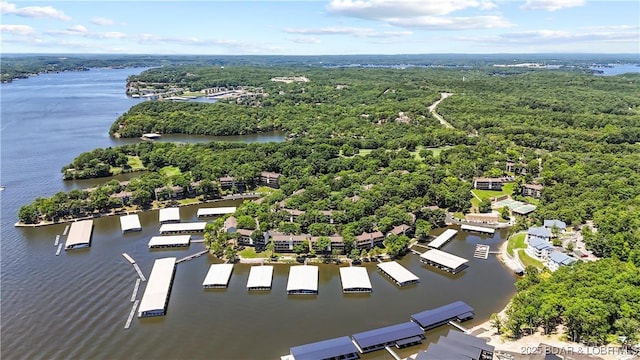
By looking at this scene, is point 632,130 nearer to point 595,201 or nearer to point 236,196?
point 595,201

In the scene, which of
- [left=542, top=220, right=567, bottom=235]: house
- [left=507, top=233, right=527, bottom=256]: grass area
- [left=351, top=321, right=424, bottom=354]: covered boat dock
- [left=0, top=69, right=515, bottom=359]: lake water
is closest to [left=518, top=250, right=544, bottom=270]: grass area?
[left=507, top=233, right=527, bottom=256]: grass area

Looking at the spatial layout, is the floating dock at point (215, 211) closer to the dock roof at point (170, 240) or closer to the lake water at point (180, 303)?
the lake water at point (180, 303)

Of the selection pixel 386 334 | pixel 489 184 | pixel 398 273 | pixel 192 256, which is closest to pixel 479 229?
pixel 489 184

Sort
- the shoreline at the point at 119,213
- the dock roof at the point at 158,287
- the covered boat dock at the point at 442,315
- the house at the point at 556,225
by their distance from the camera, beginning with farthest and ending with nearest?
the shoreline at the point at 119,213
the house at the point at 556,225
the dock roof at the point at 158,287
the covered boat dock at the point at 442,315

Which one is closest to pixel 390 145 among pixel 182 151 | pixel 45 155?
pixel 182 151

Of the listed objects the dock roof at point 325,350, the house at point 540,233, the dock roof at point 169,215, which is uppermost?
the house at point 540,233

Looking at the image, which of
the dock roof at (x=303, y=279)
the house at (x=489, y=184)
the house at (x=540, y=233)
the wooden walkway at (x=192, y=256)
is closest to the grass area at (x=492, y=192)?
the house at (x=489, y=184)
